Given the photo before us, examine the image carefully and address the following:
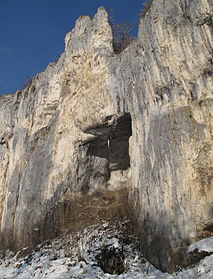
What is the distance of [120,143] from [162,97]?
9.83 ft

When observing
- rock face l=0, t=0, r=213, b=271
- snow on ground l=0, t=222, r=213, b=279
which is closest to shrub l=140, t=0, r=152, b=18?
rock face l=0, t=0, r=213, b=271

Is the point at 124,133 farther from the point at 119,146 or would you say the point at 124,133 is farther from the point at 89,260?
the point at 89,260

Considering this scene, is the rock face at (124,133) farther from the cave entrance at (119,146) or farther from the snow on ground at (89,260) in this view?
the snow on ground at (89,260)

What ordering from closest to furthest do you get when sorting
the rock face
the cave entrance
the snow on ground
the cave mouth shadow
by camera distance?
the snow on ground
the rock face
the cave mouth shadow
the cave entrance

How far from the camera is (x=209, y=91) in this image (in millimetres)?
6809

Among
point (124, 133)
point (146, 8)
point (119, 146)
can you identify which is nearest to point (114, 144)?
point (119, 146)

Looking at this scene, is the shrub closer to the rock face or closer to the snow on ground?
the rock face

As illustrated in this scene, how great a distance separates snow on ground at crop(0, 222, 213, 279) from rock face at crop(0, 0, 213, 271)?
0.41 m

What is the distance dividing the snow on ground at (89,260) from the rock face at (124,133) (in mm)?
410

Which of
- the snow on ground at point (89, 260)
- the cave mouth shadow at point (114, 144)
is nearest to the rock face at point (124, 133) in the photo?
the cave mouth shadow at point (114, 144)

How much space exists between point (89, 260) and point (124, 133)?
172 inches

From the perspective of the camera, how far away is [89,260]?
6770mm

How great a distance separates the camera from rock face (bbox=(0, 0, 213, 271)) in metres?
6.38

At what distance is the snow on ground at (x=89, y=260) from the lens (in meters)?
6.09
